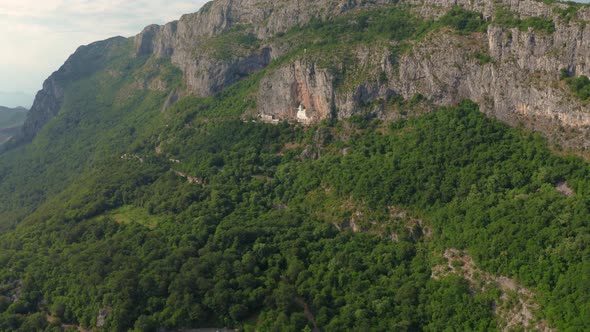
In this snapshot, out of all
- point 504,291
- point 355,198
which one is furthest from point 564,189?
point 355,198

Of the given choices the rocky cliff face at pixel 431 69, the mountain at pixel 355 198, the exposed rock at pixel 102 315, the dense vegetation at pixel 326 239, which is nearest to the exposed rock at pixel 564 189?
the mountain at pixel 355 198

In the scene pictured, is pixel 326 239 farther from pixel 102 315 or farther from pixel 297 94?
pixel 297 94

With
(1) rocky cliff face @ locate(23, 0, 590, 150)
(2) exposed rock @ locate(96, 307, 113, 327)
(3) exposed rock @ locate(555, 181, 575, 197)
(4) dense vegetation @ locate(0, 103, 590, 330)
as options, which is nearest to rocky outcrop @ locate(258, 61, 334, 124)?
(1) rocky cliff face @ locate(23, 0, 590, 150)

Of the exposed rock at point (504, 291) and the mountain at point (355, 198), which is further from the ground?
the mountain at point (355, 198)

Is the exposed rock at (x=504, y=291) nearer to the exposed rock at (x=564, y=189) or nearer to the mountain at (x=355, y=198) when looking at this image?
the mountain at (x=355, y=198)

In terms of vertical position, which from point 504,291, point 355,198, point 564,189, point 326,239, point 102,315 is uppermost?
point 564,189

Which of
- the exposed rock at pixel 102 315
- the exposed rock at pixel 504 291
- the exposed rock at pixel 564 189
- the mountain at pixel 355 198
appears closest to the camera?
the exposed rock at pixel 504 291

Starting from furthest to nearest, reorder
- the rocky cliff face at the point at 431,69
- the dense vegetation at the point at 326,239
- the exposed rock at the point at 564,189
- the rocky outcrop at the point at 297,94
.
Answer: the rocky outcrop at the point at 297,94, the rocky cliff face at the point at 431,69, the exposed rock at the point at 564,189, the dense vegetation at the point at 326,239

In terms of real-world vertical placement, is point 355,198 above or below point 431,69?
below

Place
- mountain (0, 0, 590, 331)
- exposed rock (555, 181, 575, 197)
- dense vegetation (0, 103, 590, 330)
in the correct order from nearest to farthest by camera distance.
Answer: dense vegetation (0, 103, 590, 330) → mountain (0, 0, 590, 331) → exposed rock (555, 181, 575, 197)

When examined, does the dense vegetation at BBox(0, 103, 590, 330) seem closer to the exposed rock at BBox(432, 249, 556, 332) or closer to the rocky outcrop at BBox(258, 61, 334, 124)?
the exposed rock at BBox(432, 249, 556, 332)
